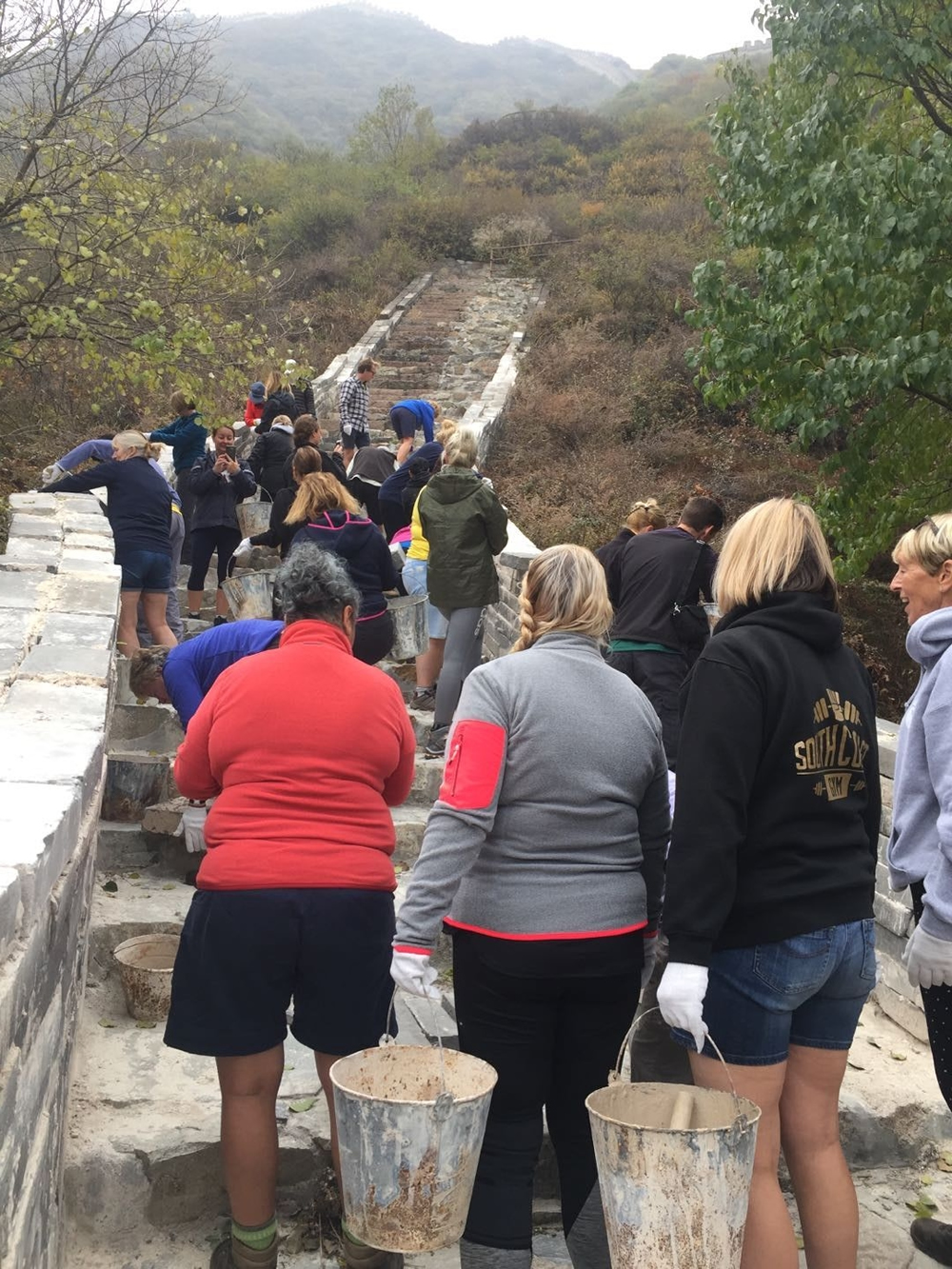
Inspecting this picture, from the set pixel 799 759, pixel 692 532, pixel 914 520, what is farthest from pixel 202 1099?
pixel 914 520

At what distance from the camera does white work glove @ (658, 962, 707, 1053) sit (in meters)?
2.74

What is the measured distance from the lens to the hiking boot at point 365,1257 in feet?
11.3

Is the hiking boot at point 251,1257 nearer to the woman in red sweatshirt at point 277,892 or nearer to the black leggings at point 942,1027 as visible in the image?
the woman in red sweatshirt at point 277,892

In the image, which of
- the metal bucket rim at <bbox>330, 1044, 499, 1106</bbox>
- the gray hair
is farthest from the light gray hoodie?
the gray hair

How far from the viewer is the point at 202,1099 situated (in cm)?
410

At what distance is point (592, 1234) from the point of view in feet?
10.3

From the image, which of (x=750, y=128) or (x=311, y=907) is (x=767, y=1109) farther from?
(x=750, y=128)

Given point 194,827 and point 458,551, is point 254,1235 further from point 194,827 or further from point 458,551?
point 458,551

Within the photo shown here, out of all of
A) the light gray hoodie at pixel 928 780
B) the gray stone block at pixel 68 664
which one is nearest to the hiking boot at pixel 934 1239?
the light gray hoodie at pixel 928 780

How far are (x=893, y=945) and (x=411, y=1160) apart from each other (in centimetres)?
304

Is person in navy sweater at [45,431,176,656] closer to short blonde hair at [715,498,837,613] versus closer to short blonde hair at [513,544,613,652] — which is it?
short blonde hair at [513,544,613,652]

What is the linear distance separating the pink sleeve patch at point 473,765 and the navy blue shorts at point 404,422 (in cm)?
746

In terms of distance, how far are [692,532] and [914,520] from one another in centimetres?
546

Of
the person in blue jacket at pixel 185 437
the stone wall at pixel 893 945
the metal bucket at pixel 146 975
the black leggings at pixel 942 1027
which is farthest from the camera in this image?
the person in blue jacket at pixel 185 437
